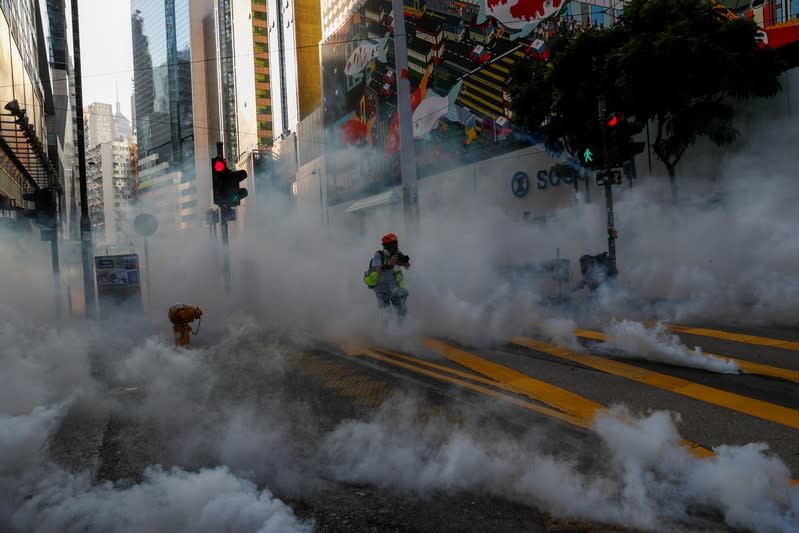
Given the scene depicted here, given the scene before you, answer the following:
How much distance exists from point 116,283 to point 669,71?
37.8 feet

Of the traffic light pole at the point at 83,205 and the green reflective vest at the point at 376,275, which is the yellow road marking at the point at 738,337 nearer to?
the green reflective vest at the point at 376,275

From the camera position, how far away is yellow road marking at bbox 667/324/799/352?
6234 mm

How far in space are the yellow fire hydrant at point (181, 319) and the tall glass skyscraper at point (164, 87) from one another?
11193cm

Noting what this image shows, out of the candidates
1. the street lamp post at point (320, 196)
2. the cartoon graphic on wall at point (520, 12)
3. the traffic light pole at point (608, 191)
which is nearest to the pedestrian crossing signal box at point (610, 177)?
the traffic light pole at point (608, 191)

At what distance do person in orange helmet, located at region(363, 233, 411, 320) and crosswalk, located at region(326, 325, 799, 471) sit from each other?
0.75 meters

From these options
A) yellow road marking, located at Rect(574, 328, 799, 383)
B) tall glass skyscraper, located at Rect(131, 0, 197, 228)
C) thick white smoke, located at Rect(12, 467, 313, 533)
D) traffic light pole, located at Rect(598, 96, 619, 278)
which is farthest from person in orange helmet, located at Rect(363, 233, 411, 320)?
tall glass skyscraper, located at Rect(131, 0, 197, 228)

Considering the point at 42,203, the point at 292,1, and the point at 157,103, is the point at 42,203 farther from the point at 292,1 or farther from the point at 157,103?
the point at 157,103

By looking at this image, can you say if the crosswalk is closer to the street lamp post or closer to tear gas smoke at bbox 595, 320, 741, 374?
tear gas smoke at bbox 595, 320, 741, 374

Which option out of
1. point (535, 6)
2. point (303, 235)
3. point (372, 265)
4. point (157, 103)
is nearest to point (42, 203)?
point (303, 235)

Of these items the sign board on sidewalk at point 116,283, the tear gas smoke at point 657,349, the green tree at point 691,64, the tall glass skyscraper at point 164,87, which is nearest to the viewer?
the tear gas smoke at point 657,349

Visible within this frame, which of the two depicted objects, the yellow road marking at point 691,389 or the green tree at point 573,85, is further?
the green tree at point 573,85

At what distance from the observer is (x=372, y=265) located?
7887 mm

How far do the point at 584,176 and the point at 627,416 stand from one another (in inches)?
518

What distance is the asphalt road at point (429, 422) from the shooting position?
9.23ft
